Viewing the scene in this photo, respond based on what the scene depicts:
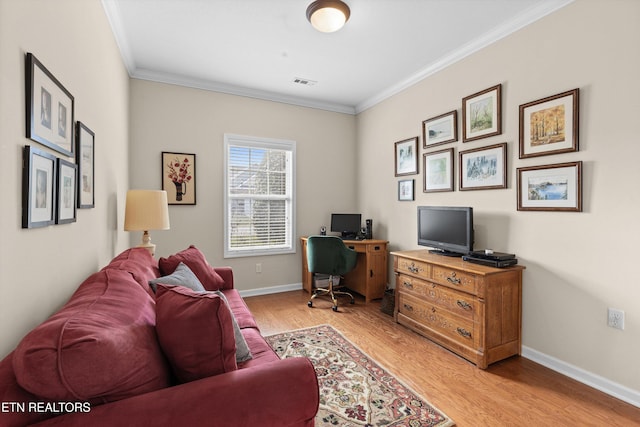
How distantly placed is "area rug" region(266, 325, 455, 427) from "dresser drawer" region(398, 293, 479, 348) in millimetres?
708

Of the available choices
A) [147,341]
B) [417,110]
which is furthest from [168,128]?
[147,341]

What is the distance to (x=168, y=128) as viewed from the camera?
3.65 metres

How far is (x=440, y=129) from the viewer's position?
329 cm

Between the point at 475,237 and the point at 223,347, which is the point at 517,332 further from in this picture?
the point at 223,347

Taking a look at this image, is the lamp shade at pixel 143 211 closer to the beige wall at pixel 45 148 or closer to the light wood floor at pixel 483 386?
the beige wall at pixel 45 148

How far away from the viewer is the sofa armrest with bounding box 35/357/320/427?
2.66 ft

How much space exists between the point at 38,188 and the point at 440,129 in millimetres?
3303

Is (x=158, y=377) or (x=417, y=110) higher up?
(x=417, y=110)

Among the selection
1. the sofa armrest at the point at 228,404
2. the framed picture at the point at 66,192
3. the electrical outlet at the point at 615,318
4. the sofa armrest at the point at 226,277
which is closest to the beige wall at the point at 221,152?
the sofa armrest at the point at 226,277

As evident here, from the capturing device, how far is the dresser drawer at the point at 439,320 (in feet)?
7.83

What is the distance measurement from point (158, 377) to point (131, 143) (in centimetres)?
329

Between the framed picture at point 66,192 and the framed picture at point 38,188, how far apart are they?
0.04 m

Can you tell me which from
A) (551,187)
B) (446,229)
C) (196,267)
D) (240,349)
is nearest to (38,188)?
(240,349)

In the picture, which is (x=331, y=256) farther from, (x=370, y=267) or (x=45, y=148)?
(x=45, y=148)
